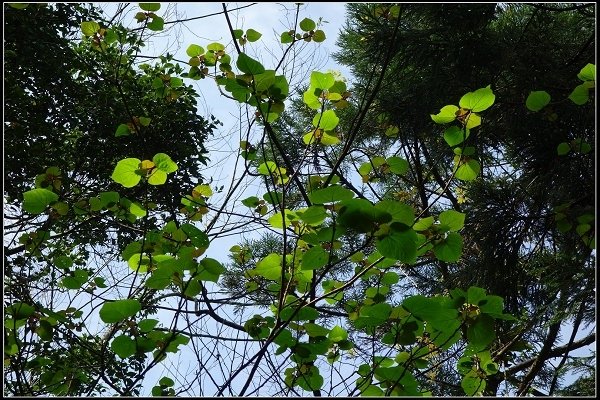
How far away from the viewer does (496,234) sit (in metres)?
2.57

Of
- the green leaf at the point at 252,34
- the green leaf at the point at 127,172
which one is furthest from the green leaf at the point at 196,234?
the green leaf at the point at 252,34

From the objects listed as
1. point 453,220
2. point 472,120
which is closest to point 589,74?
point 472,120

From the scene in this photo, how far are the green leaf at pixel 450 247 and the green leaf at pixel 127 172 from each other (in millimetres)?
706

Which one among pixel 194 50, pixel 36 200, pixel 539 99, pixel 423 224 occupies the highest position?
pixel 194 50

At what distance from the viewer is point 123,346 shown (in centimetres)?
109

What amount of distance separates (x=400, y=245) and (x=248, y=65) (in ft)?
1.54

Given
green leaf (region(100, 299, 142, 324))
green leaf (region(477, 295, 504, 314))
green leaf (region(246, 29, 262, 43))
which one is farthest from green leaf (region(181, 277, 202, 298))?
green leaf (region(246, 29, 262, 43))

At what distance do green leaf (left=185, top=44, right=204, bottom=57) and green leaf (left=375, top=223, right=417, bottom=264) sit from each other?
3.04ft

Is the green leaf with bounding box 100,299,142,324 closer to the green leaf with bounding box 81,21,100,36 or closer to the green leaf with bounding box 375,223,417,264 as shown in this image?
the green leaf with bounding box 375,223,417,264

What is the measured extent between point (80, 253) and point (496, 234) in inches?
86.4

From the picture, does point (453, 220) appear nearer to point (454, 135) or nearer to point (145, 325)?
point (454, 135)

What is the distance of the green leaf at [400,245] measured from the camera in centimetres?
91

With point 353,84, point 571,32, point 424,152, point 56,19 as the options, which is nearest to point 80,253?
point 56,19

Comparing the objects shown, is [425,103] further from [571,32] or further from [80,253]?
[80,253]
